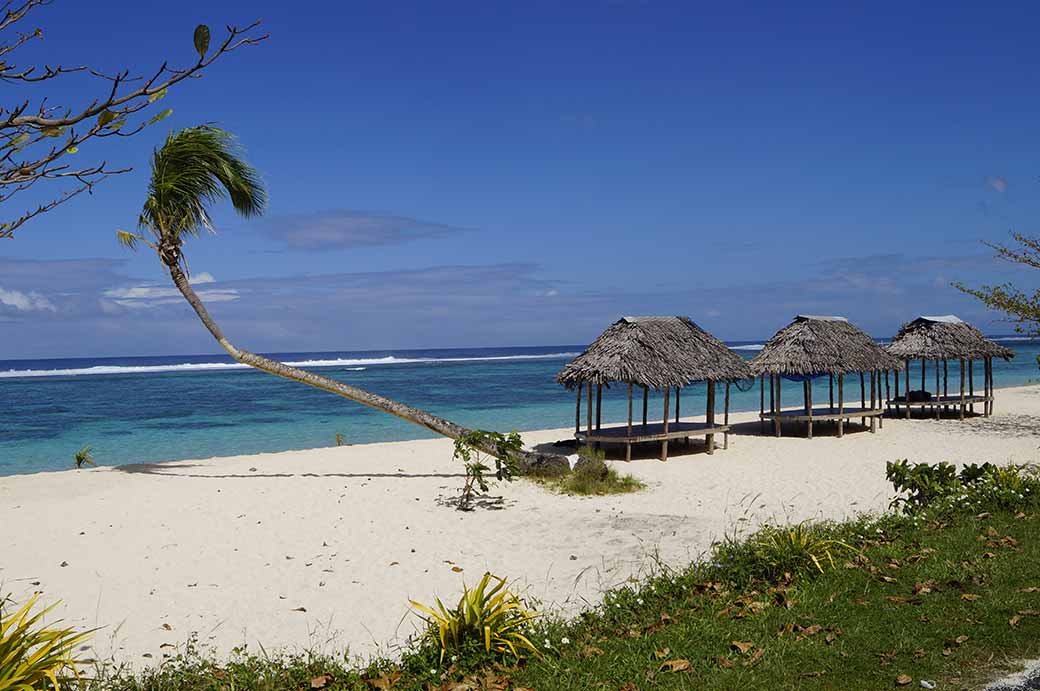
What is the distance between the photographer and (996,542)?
691cm

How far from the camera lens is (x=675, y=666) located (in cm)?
479

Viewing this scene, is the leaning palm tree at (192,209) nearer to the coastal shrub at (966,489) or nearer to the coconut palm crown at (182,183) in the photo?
the coconut palm crown at (182,183)

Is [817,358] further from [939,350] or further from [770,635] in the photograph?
[770,635]

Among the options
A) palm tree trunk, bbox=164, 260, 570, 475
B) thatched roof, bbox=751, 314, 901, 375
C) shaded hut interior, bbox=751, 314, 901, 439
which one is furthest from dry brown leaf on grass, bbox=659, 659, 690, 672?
thatched roof, bbox=751, 314, 901, 375

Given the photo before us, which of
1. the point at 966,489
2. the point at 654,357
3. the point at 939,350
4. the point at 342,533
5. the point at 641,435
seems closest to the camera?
the point at 966,489

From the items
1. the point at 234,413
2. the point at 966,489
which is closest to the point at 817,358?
the point at 966,489

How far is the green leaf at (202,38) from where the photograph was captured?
2.56m

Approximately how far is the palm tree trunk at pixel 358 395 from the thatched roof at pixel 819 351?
799 centimetres

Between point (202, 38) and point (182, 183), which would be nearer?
point (202, 38)

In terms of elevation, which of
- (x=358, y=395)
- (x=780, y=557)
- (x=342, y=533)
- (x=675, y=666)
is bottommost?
(x=342, y=533)

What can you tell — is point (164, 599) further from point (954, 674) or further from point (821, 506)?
point (821, 506)

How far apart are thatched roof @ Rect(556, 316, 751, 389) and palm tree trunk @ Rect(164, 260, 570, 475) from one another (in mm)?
2637

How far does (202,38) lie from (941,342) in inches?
998

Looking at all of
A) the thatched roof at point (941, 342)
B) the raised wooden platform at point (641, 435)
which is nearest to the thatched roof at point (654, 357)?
the raised wooden platform at point (641, 435)
